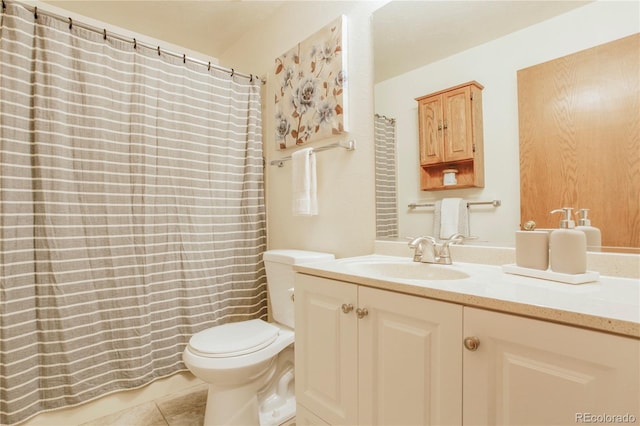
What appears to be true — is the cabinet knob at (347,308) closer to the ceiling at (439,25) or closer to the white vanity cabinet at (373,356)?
the white vanity cabinet at (373,356)

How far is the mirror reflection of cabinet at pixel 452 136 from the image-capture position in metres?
1.16

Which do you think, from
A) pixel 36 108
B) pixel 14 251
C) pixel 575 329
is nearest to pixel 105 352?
pixel 14 251

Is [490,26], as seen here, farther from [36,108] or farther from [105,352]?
[105,352]

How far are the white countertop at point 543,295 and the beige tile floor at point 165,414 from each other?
1199mm

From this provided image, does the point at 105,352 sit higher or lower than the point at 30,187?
lower

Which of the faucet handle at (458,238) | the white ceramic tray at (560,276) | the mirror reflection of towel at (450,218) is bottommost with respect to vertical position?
the white ceramic tray at (560,276)

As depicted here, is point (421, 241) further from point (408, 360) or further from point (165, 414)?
point (165, 414)

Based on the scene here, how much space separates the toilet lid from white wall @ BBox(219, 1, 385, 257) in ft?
1.69

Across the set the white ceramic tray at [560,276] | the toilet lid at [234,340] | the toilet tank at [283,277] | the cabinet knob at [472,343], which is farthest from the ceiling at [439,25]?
the toilet lid at [234,340]

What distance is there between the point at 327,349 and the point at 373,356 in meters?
0.18

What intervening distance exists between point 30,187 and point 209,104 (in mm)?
959

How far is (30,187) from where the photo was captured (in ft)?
4.39

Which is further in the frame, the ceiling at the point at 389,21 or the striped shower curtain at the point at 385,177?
the striped shower curtain at the point at 385,177

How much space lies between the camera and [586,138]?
2.99 ft
